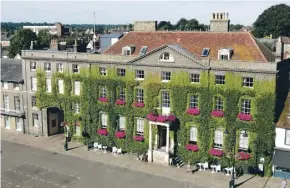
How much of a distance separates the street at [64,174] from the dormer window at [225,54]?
15599 mm

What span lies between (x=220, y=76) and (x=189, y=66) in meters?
3.89

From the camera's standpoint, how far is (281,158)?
4231cm

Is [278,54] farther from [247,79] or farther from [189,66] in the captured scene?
[189,66]

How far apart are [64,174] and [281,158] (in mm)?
25007

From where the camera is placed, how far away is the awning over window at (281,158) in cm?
4188

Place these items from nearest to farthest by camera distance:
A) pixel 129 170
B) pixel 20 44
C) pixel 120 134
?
pixel 129 170 < pixel 120 134 < pixel 20 44

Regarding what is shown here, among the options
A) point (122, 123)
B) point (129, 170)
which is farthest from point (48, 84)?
point (129, 170)

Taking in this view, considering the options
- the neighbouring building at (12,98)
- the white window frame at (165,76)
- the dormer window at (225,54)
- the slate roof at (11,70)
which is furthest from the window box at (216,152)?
the slate roof at (11,70)

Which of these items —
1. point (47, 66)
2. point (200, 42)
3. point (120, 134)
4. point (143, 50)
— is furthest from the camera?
point (47, 66)

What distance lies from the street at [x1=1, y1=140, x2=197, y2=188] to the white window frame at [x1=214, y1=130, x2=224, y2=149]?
709 centimetres

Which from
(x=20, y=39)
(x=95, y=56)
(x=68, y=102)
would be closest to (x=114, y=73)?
(x=95, y=56)

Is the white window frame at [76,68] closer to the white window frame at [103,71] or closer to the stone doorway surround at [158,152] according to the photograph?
the white window frame at [103,71]

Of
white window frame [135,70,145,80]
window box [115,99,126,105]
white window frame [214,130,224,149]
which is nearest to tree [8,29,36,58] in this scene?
window box [115,99,126,105]

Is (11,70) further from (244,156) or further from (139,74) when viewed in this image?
(244,156)
